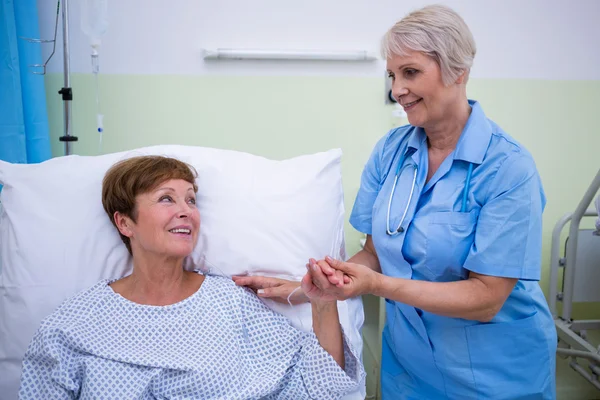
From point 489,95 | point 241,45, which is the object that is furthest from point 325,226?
point 489,95

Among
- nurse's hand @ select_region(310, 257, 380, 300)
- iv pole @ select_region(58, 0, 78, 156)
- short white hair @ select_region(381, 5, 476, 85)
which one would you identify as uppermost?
short white hair @ select_region(381, 5, 476, 85)

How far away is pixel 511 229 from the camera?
1.18 m

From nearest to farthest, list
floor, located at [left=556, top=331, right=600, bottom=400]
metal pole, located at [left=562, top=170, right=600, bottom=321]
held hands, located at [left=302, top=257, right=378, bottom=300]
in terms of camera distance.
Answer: held hands, located at [left=302, top=257, right=378, bottom=300]
metal pole, located at [left=562, top=170, right=600, bottom=321]
floor, located at [left=556, top=331, right=600, bottom=400]

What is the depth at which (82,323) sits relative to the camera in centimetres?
131

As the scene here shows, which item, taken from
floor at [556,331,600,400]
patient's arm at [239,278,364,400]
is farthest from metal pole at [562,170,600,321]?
patient's arm at [239,278,364,400]

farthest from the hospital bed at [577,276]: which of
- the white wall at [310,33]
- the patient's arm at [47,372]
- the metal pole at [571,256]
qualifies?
the patient's arm at [47,372]

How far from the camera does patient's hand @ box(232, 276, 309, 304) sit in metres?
1.45

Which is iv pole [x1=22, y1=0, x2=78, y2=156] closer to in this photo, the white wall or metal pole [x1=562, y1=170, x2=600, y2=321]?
the white wall

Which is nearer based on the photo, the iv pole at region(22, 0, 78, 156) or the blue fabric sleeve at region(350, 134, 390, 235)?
the blue fabric sleeve at region(350, 134, 390, 235)

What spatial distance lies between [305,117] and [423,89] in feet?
3.05

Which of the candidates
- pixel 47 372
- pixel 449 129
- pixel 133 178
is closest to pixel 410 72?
pixel 449 129

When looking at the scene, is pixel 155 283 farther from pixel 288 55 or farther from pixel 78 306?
pixel 288 55

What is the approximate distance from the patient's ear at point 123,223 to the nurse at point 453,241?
592 millimetres

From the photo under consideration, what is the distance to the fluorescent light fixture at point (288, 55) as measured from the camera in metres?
1.99
